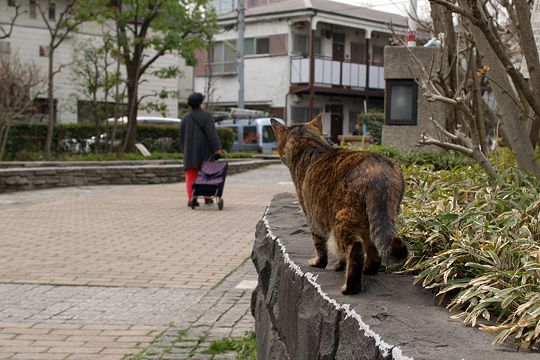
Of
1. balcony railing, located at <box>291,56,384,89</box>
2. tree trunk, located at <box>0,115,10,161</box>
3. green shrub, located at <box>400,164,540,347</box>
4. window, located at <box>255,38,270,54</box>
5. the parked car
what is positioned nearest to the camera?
green shrub, located at <box>400,164,540,347</box>

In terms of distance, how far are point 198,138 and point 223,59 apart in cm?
3198

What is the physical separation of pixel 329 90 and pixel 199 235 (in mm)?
30983

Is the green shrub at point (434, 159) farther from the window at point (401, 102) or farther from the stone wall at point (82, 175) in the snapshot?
the stone wall at point (82, 175)

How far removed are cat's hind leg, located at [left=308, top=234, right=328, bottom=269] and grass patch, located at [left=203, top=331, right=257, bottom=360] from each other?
1.46 meters

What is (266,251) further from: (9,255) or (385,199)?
(9,255)

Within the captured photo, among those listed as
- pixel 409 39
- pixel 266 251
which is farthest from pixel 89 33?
pixel 266 251

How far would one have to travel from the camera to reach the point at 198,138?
1368cm

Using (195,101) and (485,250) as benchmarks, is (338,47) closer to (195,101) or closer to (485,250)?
(195,101)

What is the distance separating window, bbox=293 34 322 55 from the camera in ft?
134

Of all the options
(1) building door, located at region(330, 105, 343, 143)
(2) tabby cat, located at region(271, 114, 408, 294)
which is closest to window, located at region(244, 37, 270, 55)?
(1) building door, located at region(330, 105, 343, 143)

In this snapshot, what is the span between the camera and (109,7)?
25.7 metres

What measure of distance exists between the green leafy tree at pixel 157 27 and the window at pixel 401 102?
1407 cm

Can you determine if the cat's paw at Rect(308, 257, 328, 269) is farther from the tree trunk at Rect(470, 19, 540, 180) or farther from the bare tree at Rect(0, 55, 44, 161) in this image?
the bare tree at Rect(0, 55, 44, 161)

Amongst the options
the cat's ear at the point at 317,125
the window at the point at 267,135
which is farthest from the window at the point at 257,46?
the cat's ear at the point at 317,125
